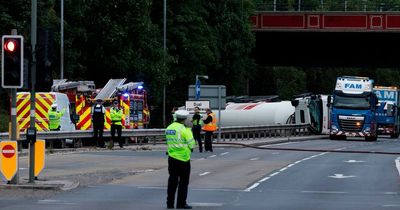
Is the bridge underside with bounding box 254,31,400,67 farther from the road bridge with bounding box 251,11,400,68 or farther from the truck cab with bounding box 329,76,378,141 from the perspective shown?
the truck cab with bounding box 329,76,378,141

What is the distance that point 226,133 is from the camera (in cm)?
5034

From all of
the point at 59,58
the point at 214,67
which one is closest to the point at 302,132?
the point at 214,67

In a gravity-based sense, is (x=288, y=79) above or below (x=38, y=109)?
above

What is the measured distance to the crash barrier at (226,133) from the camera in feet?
117

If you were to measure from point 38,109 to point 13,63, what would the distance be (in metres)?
17.2

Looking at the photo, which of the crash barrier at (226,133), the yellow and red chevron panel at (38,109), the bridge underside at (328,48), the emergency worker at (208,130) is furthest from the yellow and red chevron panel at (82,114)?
the bridge underside at (328,48)

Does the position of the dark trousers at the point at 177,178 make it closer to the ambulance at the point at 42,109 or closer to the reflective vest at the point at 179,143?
the reflective vest at the point at 179,143

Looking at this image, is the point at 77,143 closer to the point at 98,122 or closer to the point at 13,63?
the point at 98,122

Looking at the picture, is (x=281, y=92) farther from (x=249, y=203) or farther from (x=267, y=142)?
(x=249, y=203)

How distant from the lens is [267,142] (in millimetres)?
46938

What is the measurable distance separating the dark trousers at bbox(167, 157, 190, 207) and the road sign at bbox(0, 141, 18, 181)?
4901 mm

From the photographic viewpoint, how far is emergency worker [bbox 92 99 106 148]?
36094 mm

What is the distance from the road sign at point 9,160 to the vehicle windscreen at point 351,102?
121 ft

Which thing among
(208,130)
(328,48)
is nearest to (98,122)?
(208,130)
